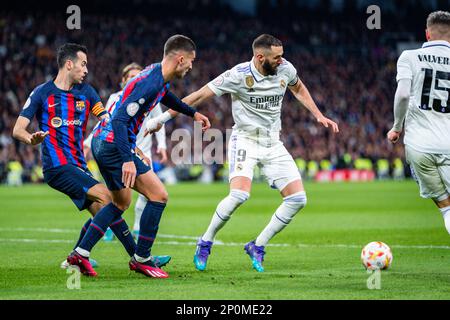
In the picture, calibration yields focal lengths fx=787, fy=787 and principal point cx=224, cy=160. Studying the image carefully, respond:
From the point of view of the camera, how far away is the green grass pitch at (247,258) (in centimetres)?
698

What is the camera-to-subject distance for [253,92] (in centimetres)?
902

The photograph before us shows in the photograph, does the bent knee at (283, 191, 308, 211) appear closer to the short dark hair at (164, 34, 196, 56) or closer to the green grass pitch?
the green grass pitch

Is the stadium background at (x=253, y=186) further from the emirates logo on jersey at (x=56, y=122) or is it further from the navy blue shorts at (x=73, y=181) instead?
the emirates logo on jersey at (x=56, y=122)

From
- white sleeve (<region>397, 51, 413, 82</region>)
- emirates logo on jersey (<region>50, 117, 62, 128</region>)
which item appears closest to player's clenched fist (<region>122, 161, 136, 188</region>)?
emirates logo on jersey (<region>50, 117, 62, 128</region>)

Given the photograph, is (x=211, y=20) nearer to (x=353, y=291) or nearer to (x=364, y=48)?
(x=364, y=48)

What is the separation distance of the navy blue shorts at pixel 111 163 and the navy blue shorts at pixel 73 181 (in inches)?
15.1

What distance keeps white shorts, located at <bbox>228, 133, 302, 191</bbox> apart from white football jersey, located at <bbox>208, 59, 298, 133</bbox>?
19cm

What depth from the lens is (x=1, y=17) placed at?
42812 mm

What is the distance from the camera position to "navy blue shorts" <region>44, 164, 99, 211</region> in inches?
334

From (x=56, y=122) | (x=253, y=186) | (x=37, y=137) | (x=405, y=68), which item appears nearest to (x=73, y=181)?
(x=56, y=122)

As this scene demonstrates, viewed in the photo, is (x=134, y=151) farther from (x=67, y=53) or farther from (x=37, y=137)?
(x=67, y=53)

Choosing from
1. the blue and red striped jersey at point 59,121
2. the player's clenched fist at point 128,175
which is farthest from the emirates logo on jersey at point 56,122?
the player's clenched fist at point 128,175

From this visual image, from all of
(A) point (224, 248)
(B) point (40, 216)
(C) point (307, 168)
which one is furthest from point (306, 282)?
(C) point (307, 168)

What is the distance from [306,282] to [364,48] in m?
45.4
